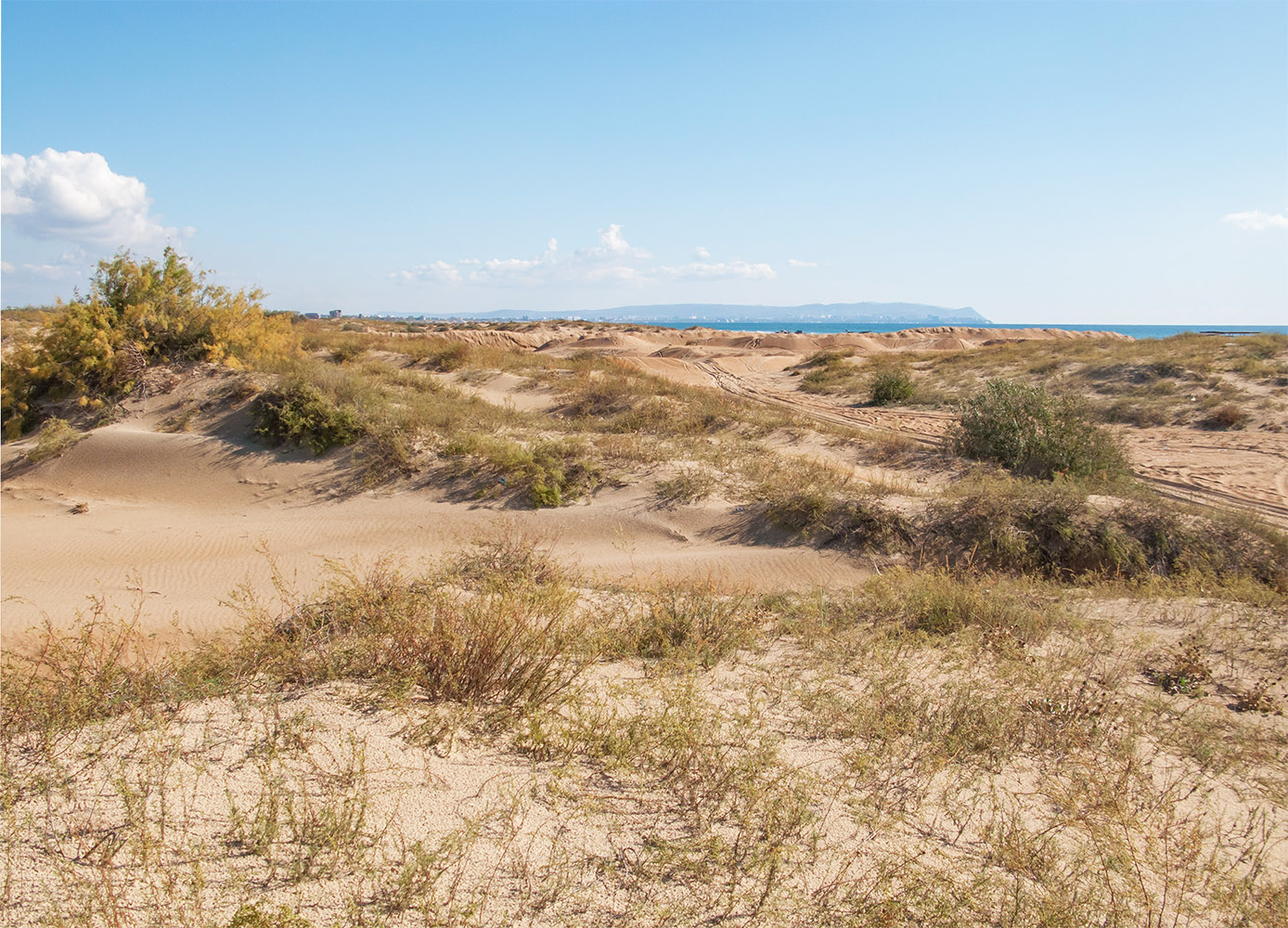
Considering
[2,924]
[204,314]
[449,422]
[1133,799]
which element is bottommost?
[1133,799]

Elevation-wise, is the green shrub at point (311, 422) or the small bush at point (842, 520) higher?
the green shrub at point (311, 422)

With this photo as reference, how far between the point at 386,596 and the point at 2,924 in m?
3.10

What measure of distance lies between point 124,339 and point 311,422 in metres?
5.27

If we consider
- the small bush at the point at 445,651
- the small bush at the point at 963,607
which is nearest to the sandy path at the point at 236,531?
the small bush at the point at 963,607

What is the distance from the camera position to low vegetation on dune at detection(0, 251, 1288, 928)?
271 centimetres

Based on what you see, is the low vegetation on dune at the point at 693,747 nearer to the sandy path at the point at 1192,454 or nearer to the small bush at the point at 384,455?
the small bush at the point at 384,455

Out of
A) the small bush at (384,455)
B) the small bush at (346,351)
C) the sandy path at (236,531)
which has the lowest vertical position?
the sandy path at (236,531)

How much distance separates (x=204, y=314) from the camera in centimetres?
1428

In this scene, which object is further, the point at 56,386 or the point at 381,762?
the point at 56,386

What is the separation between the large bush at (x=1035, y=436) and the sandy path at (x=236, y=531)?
15.8 feet

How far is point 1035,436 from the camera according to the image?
11.4 metres

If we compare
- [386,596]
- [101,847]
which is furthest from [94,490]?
[101,847]

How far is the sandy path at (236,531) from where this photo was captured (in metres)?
7.38

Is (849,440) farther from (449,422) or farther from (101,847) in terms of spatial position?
(101,847)
